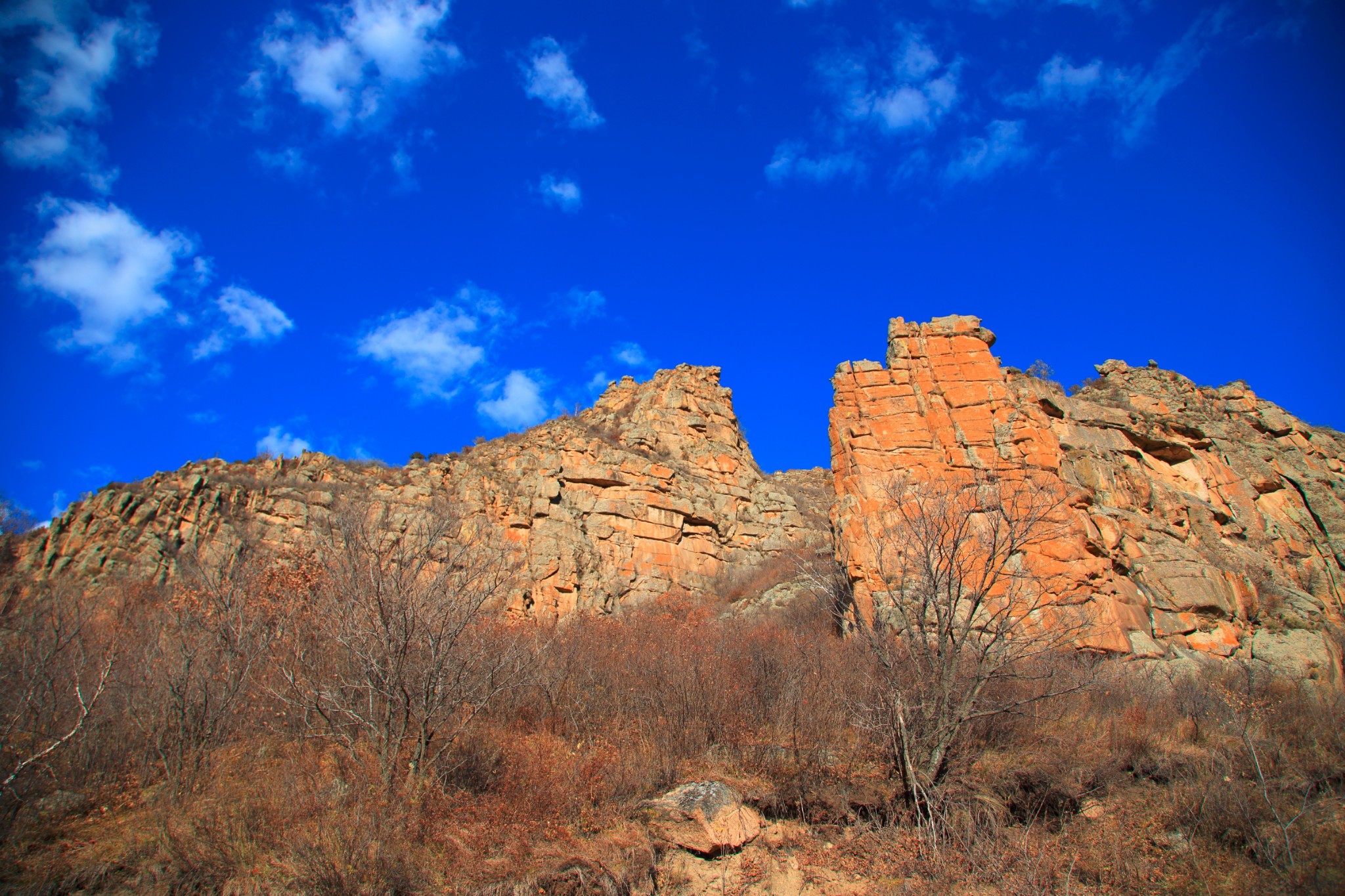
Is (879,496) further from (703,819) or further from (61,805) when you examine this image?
(61,805)

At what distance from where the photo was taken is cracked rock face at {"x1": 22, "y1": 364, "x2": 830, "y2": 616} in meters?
23.6

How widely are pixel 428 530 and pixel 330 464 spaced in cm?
2399

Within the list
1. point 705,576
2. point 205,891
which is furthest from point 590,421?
point 205,891

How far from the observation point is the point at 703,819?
7863 millimetres

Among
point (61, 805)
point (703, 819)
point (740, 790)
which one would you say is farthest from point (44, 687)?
point (740, 790)

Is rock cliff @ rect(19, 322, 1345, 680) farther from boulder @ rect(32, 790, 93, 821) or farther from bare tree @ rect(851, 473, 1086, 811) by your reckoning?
boulder @ rect(32, 790, 93, 821)

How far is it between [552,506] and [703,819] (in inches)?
781

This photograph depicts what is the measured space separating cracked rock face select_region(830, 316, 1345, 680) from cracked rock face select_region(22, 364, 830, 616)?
12.6 metres

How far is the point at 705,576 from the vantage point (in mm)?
27391

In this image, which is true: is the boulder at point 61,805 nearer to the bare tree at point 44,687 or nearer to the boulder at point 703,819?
the bare tree at point 44,687

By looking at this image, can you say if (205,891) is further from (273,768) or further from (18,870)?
(273,768)

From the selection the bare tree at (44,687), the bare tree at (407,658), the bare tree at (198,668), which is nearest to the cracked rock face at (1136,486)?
the bare tree at (407,658)

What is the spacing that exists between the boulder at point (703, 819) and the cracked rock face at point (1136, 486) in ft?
21.0

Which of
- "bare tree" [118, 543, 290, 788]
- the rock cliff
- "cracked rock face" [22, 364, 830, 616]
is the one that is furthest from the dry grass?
"cracked rock face" [22, 364, 830, 616]
